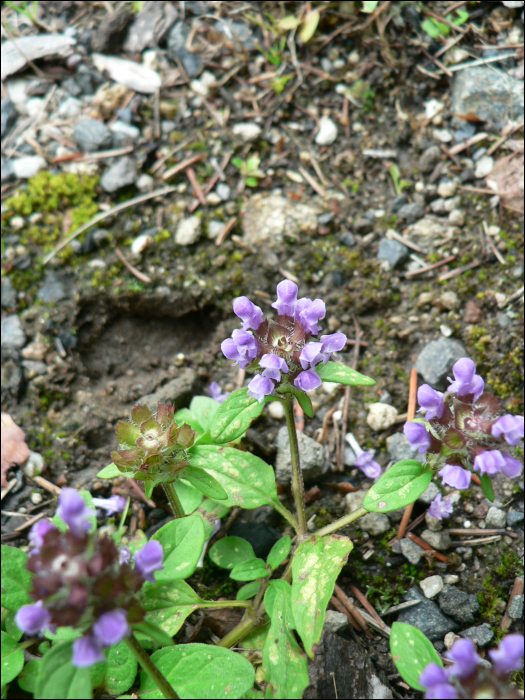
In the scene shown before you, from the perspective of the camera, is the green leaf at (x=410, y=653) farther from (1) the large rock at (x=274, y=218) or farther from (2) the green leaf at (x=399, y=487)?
(1) the large rock at (x=274, y=218)

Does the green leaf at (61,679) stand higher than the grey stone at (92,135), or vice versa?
the grey stone at (92,135)

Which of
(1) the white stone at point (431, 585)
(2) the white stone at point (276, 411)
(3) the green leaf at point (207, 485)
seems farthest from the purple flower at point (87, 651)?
(2) the white stone at point (276, 411)

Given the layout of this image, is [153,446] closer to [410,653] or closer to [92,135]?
[410,653]

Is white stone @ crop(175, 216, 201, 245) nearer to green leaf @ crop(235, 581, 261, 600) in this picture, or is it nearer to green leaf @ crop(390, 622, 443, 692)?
green leaf @ crop(235, 581, 261, 600)

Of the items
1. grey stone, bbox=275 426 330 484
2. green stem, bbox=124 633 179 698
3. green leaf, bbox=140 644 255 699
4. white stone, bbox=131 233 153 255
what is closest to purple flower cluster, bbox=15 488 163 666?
green stem, bbox=124 633 179 698

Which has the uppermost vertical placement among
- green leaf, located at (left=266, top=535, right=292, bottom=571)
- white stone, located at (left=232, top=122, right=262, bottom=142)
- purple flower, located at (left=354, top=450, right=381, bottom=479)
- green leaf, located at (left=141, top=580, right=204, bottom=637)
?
white stone, located at (left=232, top=122, right=262, bottom=142)
